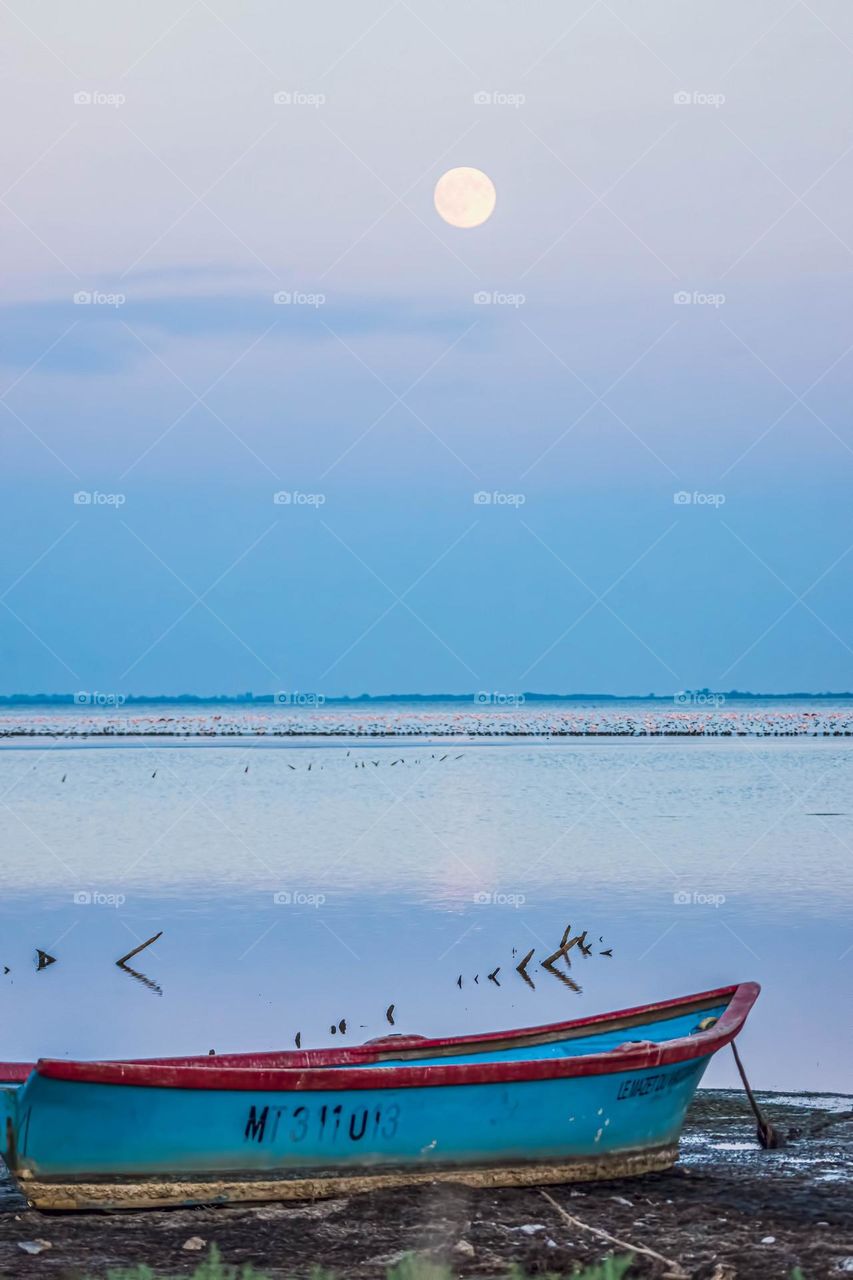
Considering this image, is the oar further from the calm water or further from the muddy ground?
the calm water

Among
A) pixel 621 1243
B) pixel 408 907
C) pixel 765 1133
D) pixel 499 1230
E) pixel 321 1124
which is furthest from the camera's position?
pixel 408 907

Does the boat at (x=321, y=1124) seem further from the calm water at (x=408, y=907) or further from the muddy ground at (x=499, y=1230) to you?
the calm water at (x=408, y=907)

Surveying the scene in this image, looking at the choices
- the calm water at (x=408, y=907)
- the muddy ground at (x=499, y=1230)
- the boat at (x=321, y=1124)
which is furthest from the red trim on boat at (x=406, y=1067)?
the calm water at (x=408, y=907)

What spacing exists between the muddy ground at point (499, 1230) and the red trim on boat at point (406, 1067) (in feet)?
2.48

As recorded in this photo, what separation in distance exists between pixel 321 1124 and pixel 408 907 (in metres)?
17.3

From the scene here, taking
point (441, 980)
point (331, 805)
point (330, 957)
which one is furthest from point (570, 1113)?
point (331, 805)

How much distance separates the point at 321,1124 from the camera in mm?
9008

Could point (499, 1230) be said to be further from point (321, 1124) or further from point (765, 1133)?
point (765, 1133)

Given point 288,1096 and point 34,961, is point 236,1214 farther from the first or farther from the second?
point 34,961

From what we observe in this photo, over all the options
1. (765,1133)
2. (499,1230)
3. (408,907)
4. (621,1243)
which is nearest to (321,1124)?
(499,1230)

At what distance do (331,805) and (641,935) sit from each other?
23.6 meters

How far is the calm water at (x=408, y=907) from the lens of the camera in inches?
690

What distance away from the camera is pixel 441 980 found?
1972cm

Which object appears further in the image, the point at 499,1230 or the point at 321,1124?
the point at 321,1124
